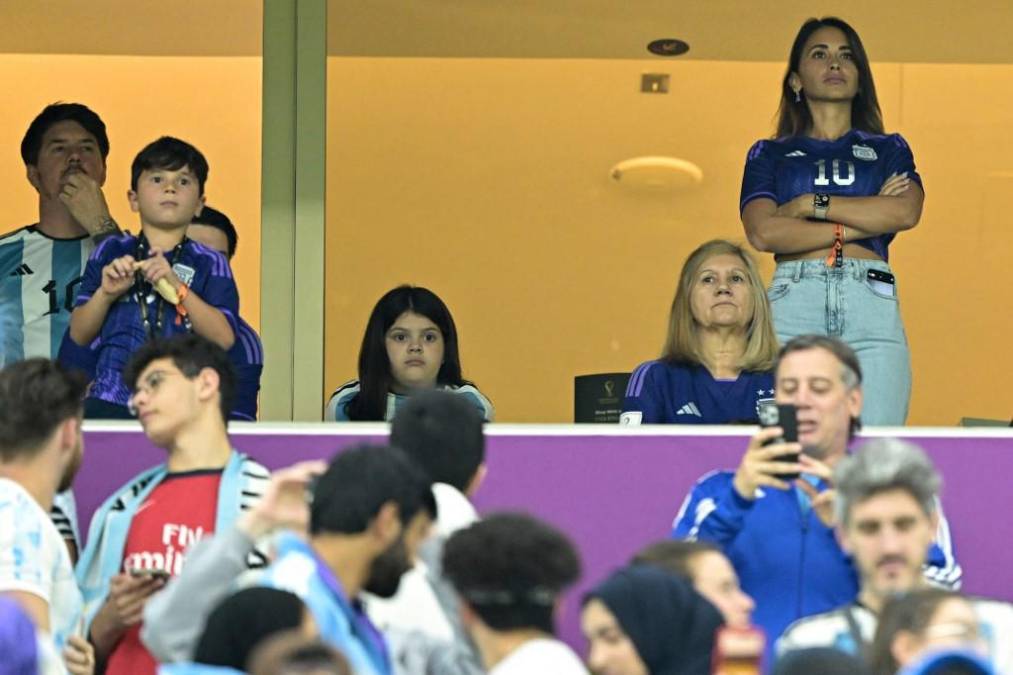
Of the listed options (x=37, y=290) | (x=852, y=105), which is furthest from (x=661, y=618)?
(x=37, y=290)

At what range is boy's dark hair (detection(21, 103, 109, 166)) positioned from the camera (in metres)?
7.95

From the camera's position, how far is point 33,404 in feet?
19.1

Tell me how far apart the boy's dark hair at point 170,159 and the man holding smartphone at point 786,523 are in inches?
82.5

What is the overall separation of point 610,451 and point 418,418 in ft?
5.89

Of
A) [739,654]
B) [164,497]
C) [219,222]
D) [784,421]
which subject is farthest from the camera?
[219,222]

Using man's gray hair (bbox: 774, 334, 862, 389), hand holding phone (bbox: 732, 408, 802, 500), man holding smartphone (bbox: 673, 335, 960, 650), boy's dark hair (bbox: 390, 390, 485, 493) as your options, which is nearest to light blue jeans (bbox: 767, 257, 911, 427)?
man's gray hair (bbox: 774, 334, 862, 389)

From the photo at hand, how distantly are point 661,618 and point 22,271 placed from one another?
3705mm

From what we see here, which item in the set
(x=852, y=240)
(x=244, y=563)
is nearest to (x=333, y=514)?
(x=244, y=563)

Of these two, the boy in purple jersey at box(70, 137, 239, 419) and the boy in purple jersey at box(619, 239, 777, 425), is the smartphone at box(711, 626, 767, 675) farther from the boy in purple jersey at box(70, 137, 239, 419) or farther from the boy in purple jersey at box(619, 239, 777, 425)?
the boy in purple jersey at box(70, 137, 239, 419)

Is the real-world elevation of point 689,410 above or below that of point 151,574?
above

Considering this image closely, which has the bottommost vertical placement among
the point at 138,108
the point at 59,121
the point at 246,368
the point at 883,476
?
the point at 883,476

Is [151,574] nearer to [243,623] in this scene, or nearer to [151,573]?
[151,573]

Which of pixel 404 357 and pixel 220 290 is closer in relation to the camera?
pixel 220 290

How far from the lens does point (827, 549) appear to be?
19.4ft
